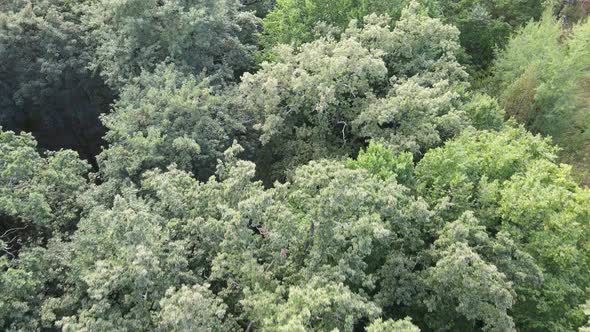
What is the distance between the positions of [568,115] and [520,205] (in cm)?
1522

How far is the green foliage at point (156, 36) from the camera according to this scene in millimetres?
24500

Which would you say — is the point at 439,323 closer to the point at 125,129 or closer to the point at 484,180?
the point at 484,180

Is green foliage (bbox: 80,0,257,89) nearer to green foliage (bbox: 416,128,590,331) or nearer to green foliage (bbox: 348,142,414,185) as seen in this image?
green foliage (bbox: 348,142,414,185)

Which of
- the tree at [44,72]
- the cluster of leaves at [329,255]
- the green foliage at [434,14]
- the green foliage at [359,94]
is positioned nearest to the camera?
the cluster of leaves at [329,255]

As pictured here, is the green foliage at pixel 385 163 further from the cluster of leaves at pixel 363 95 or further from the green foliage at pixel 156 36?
the green foliage at pixel 156 36

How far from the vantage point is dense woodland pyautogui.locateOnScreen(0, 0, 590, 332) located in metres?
14.9

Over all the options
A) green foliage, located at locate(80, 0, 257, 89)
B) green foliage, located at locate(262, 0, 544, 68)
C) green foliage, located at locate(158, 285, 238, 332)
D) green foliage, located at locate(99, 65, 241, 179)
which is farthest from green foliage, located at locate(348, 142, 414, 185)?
green foliage, located at locate(80, 0, 257, 89)

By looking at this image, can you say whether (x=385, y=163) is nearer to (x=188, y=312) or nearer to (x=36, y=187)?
(x=188, y=312)

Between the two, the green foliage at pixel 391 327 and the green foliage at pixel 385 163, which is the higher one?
the green foliage at pixel 391 327

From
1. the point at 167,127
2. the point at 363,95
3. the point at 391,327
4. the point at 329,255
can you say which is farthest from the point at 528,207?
the point at 167,127

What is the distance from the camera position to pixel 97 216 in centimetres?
1628

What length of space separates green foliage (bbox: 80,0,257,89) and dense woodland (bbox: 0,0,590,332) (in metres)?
0.12

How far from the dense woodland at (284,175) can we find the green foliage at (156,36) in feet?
0.39

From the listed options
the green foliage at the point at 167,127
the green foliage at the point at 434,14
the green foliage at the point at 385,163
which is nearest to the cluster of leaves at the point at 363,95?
the green foliage at the point at 385,163
